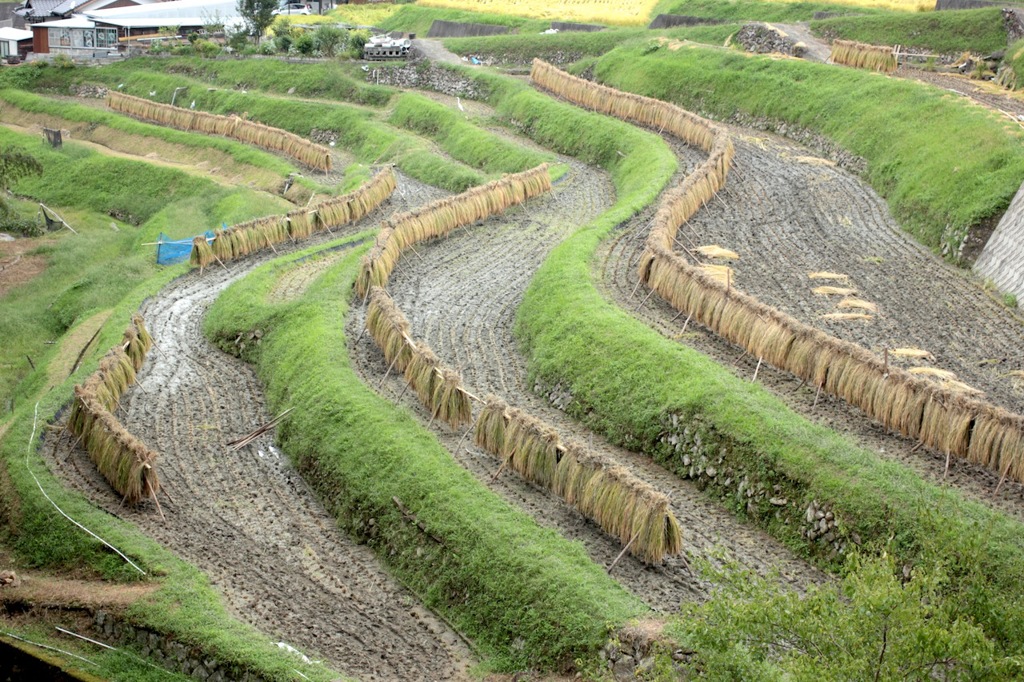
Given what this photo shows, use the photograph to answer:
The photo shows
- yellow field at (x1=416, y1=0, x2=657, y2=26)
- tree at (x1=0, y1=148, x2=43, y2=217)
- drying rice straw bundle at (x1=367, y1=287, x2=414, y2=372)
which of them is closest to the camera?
drying rice straw bundle at (x1=367, y1=287, x2=414, y2=372)

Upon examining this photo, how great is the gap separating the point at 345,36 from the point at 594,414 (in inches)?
1719

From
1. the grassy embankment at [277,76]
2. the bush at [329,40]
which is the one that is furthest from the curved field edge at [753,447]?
the bush at [329,40]

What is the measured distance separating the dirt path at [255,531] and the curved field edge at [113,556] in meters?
0.38

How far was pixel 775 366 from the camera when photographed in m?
22.1

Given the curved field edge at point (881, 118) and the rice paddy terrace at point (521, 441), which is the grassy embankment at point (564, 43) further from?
the rice paddy terrace at point (521, 441)

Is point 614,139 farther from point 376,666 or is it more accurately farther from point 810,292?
point 376,666

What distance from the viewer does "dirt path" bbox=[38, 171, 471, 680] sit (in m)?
16.8

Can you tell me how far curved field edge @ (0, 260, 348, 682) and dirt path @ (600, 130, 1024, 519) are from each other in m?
9.96

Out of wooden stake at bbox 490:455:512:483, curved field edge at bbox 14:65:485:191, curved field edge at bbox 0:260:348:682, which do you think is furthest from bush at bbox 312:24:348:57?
wooden stake at bbox 490:455:512:483

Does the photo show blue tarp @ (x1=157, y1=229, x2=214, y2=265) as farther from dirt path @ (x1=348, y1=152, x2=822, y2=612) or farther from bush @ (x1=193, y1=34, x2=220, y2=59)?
bush @ (x1=193, y1=34, x2=220, y2=59)

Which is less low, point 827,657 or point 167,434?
point 827,657

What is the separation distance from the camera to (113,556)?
60.6ft

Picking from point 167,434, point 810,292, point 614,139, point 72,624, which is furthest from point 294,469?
point 614,139

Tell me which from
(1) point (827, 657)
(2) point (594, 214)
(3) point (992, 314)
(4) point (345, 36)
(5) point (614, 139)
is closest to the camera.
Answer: (1) point (827, 657)
